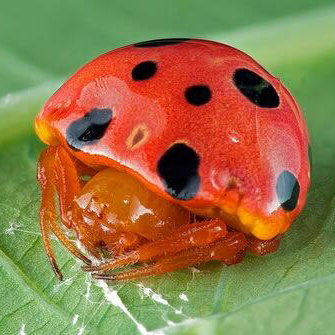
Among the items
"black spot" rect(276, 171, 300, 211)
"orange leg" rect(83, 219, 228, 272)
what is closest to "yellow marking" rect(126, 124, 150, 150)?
"orange leg" rect(83, 219, 228, 272)

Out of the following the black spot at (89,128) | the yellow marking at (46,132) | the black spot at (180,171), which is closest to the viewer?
the black spot at (180,171)

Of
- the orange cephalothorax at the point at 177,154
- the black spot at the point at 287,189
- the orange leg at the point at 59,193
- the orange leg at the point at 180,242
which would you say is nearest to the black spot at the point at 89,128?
the orange cephalothorax at the point at 177,154

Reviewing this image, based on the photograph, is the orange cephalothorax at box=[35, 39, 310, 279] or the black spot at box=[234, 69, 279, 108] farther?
the black spot at box=[234, 69, 279, 108]

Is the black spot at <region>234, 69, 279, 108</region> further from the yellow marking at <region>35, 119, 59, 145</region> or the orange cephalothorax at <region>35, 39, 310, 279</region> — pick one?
the yellow marking at <region>35, 119, 59, 145</region>

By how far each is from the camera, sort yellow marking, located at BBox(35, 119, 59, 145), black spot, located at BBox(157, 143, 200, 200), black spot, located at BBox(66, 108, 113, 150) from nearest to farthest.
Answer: black spot, located at BBox(157, 143, 200, 200), black spot, located at BBox(66, 108, 113, 150), yellow marking, located at BBox(35, 119, 59, 145)

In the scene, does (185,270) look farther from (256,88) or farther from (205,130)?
(256,88)

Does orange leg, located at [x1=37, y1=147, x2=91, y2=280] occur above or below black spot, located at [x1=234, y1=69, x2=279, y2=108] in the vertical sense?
above

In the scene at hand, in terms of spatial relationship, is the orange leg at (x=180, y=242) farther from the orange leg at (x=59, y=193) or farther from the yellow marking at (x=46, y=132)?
the yellow marking at (x=46, y=132)

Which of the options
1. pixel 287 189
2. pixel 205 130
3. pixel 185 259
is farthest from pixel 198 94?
pixel 185 259
